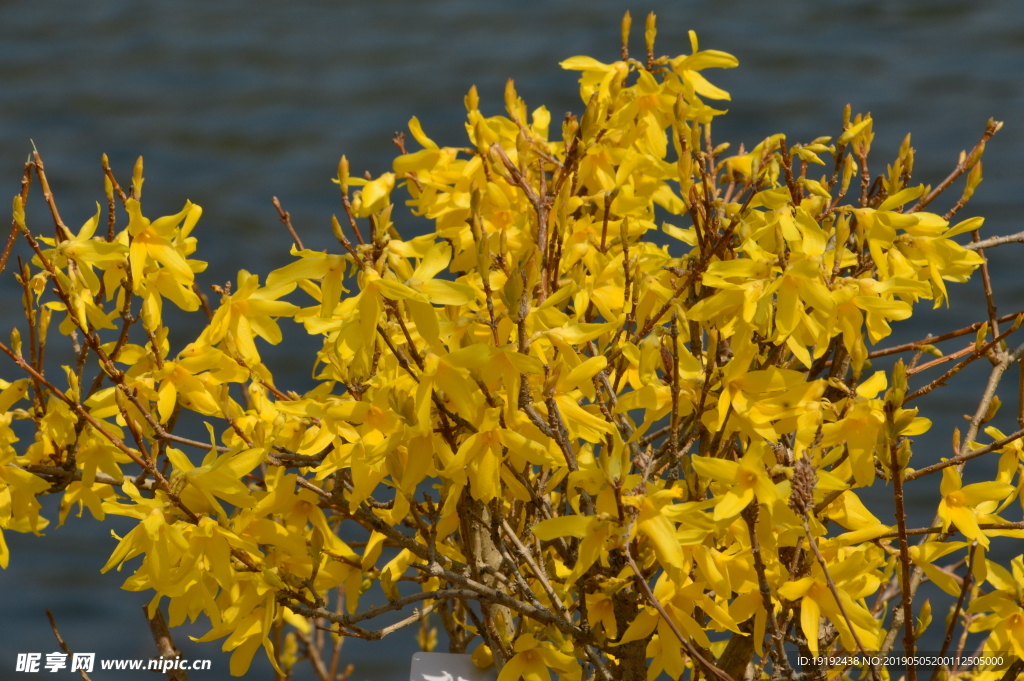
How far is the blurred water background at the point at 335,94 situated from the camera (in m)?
3.03

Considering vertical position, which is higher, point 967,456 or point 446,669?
point 967,456

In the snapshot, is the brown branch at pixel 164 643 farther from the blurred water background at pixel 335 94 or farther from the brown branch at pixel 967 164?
the blurred water background at pixel 335 94

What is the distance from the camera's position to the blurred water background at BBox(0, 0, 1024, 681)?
303 cm

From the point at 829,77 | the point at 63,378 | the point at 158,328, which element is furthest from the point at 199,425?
the point at 829,77

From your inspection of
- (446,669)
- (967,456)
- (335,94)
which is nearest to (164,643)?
(446,669)

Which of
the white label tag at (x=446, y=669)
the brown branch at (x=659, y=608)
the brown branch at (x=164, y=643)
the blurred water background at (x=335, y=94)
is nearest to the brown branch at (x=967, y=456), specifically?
the brown branch at (x=659, y=608)

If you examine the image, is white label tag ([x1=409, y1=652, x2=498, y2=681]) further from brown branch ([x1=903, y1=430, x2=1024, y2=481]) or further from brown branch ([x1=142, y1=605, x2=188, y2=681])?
brown branch ([x1=903, y1=430, x2=1024, y2=481])

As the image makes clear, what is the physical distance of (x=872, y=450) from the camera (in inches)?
Answer: 34.3

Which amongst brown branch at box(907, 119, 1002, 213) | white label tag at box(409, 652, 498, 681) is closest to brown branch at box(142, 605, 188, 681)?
white label tag at box(409, 652, 498, 681)

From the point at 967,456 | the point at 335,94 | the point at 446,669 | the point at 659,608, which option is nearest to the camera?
the point at 659,608

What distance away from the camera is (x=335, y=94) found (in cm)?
375

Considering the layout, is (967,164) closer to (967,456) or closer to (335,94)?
(967,456)

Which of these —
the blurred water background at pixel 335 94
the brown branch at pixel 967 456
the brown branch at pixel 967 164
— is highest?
the blurred water background at pixel 335 94

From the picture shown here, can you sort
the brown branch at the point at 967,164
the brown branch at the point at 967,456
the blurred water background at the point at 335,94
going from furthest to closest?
the blurred water background at the point at 335,94 → the brown branch at the point at 967,164 → the brown branch at the point at 967,456
